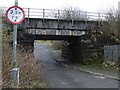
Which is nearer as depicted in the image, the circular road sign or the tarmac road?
the circular road sign

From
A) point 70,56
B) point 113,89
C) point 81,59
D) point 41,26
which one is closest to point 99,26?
point 81,59

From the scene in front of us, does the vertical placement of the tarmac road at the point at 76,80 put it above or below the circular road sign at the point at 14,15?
below

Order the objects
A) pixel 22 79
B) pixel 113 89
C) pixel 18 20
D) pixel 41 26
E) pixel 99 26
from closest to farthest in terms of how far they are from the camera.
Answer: pixel 18 20, pixel 22 79, pixel 113 89, pixel 41 26, pixel 99 26

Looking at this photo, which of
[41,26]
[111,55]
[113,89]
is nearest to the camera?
[113,89]

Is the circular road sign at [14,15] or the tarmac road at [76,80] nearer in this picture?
the circular road sign at [14,15]

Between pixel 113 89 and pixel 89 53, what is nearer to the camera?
pixel 113 89

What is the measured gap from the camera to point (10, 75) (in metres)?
8.71

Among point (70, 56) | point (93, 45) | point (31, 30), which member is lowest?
point (70, 56)

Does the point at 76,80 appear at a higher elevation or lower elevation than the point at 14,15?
lower

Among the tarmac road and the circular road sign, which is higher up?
the circular road sign

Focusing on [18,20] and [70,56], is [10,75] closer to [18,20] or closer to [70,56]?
[18,20]

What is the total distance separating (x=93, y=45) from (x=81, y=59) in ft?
8.41

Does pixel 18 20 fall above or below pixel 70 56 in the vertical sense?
above

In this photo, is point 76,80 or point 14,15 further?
point 76,80
